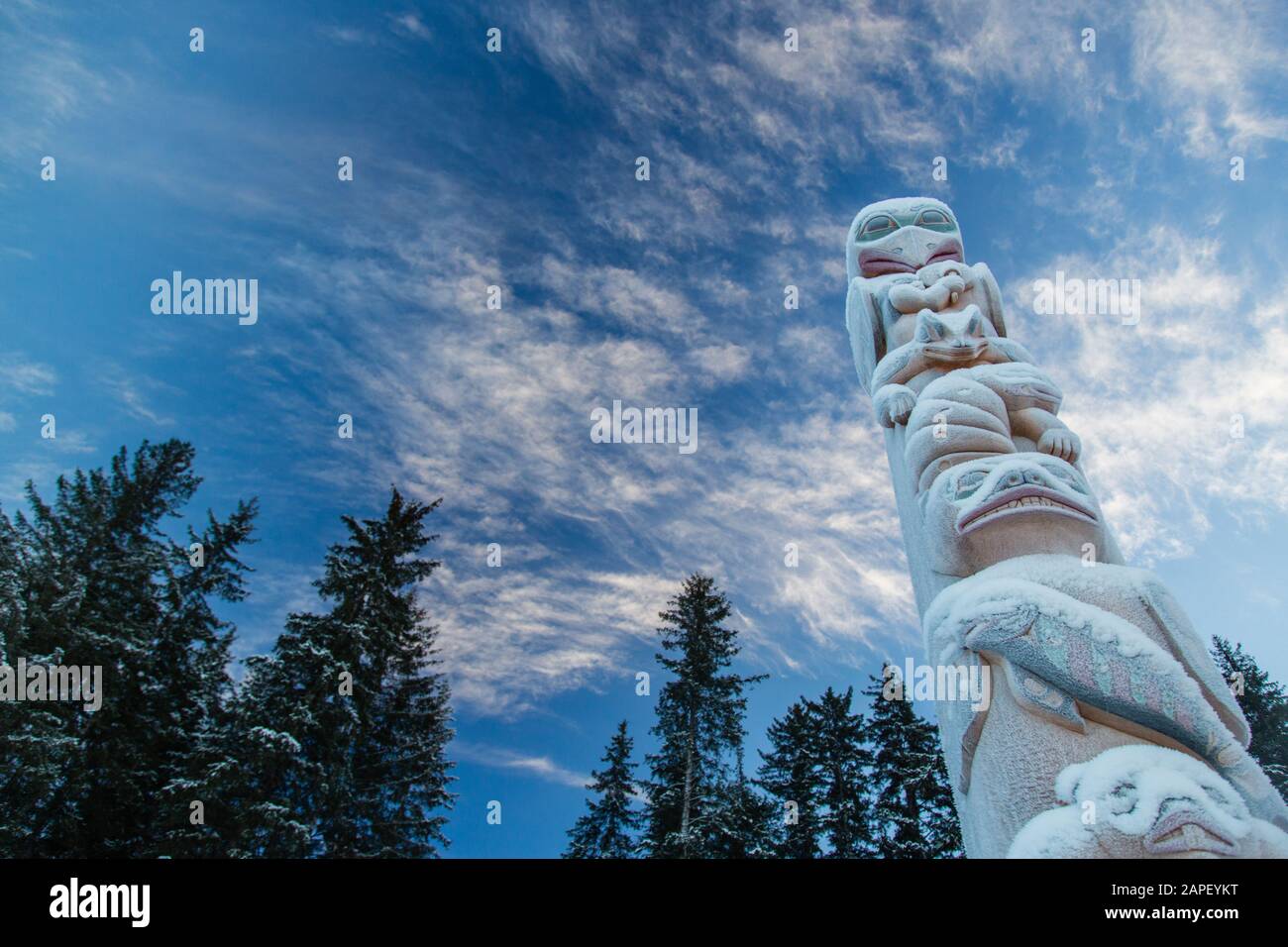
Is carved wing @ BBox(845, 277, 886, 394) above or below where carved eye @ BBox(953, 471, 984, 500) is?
above

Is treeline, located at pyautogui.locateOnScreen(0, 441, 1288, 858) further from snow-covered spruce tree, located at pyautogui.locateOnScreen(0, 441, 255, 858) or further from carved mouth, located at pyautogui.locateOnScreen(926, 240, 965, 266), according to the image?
carved mouth, located at pyautogui.locateOnScreen(926, 240, 965, 266)

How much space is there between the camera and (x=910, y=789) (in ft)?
61.5

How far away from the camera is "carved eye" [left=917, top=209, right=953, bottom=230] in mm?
9492

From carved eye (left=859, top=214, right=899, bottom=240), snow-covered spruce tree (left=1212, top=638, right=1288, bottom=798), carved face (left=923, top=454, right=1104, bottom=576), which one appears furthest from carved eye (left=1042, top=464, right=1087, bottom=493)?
snow-covered spruce tree (left=1212, top=638, right=1288, bottom=798)

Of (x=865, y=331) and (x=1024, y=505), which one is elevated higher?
(x=865, y=331)

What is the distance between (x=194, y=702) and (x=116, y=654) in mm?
2154

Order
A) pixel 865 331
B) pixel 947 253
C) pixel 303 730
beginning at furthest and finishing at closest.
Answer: pixel 303 730
pixel 947 253
pixel 865 331

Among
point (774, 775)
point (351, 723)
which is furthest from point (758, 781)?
point (351, 723)

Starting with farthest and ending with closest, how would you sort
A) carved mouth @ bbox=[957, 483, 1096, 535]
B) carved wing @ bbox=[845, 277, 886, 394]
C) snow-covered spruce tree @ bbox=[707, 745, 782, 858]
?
snow-covered spruce tree @ bbox=[707, 745, 782, 858]
carved wing @ bbox=[845, 277, 886, 394]
carved mouth @ bbox=[957, 483, 1096, 535]

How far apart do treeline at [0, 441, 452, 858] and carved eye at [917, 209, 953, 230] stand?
1226 centimetres

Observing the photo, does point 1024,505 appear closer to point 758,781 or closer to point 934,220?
point 934,220

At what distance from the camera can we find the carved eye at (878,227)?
9500 mm

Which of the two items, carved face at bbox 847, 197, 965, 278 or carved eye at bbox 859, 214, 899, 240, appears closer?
carved face at bbox 847, 197, 965, 278
